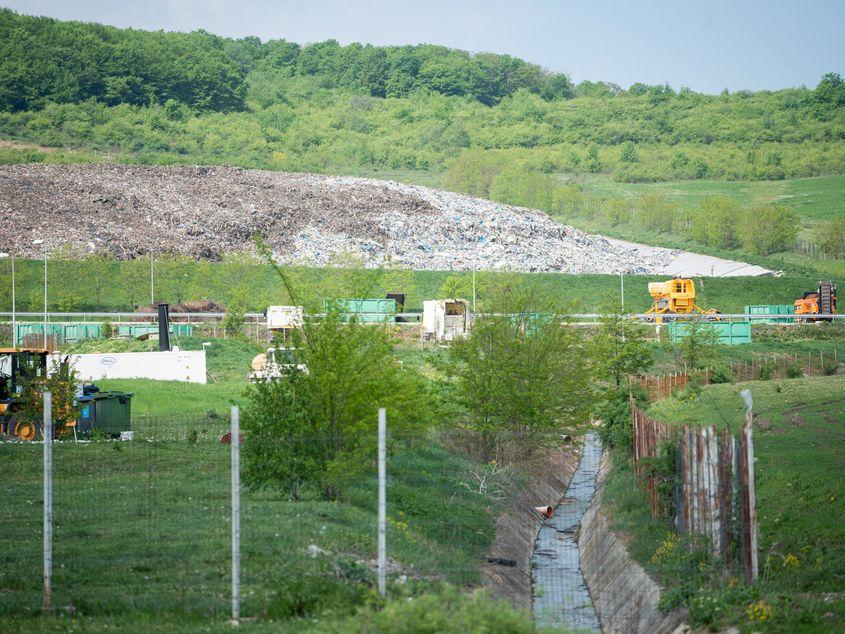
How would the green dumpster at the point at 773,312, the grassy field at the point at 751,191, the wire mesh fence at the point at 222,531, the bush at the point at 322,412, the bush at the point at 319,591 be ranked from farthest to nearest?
the grassy field at the point at 751,191 < the green dumpster at the point at 773,312 < the bush at the point at 322,412 < the wire mesh fence at the point at 222,531 < the bush at the point at 319,591

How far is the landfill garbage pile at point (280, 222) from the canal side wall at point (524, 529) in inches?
2481

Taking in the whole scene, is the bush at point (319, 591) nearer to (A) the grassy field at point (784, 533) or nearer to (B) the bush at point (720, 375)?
(A) the grassy field at point (784, 533)

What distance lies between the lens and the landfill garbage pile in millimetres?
103125

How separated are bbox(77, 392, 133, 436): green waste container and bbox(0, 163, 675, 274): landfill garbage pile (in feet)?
206

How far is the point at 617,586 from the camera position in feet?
63.3

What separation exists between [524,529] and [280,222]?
8910 centimetres

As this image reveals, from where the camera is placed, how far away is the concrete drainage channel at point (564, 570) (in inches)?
725

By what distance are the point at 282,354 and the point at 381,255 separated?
3313 inches

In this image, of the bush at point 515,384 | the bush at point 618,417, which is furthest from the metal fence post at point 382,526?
the bush at point 618,417

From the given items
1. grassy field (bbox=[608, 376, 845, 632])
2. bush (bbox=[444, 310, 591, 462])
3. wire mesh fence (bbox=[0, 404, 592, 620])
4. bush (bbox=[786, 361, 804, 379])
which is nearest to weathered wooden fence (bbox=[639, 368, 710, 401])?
bush (bbox=[786, 361, 804, 379])

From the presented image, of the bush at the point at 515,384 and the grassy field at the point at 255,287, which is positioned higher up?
the grassy field at the point at 255,287

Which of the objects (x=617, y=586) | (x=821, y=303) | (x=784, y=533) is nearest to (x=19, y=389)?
(x=617, y=586)

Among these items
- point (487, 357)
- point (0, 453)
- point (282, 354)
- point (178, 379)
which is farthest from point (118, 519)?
point (178, 379)

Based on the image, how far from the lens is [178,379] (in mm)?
46344
